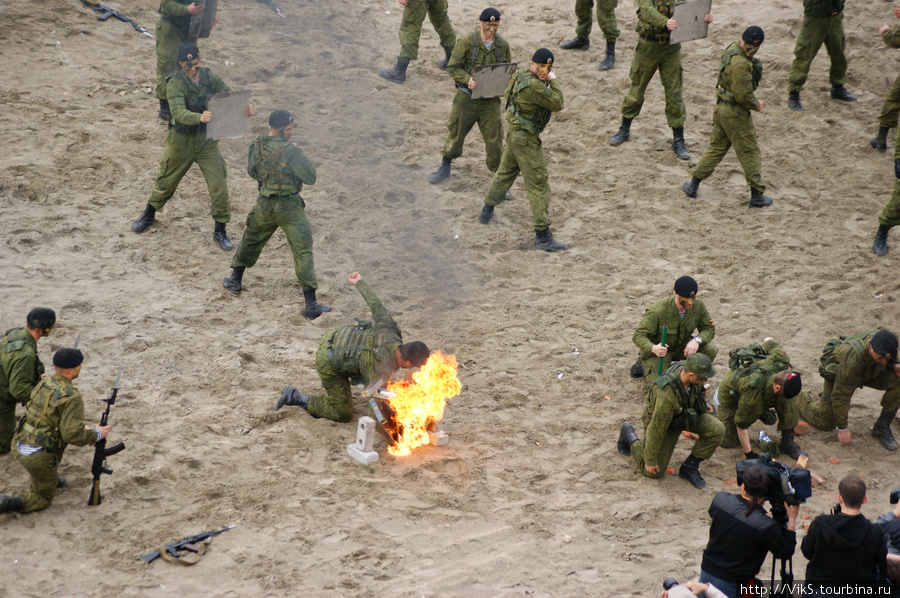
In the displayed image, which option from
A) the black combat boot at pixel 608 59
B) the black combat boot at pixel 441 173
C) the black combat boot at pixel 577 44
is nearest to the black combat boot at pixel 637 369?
the black combat boot at pixel 441 173

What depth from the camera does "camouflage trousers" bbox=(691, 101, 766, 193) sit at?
33.7ft

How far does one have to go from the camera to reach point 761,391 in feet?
23.4

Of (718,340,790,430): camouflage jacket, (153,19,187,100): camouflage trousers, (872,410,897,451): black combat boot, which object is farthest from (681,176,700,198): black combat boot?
(153,19,187,100): camouflage trousers

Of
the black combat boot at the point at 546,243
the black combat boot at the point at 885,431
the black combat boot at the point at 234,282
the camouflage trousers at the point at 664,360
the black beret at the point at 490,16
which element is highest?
the black beret at the point at 490,16

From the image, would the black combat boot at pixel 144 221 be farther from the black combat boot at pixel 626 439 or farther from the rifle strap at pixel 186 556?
the black combat boot at pixel 626 439

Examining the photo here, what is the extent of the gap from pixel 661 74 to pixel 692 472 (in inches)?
247

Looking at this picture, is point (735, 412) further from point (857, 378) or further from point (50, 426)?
point (50, 426)

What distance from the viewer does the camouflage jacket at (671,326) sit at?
25.4ft

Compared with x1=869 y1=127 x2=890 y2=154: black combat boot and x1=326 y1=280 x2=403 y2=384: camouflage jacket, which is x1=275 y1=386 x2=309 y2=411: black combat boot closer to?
x1=326 y1=280 x2=403 y2=384: camouflage jacket

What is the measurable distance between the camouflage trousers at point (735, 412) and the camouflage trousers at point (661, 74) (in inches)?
201

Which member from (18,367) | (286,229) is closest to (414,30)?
(286,229)

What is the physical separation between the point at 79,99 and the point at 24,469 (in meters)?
6.51

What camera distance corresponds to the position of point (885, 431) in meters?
7.69

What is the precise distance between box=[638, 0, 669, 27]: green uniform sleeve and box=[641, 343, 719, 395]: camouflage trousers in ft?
15.9
